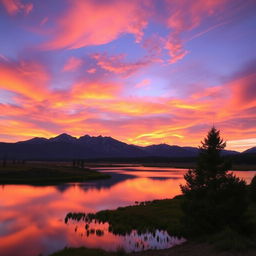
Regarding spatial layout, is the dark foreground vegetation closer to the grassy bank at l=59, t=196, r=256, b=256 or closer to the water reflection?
the grassy bank at l=59, t=196, r=256, b=256

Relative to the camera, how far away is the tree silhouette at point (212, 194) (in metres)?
26.9

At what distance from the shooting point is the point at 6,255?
26.3m

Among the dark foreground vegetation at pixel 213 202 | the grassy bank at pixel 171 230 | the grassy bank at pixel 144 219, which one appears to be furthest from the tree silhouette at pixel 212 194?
the grassy bank at pixel 144 219

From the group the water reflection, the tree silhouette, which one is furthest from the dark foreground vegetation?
the water reflection

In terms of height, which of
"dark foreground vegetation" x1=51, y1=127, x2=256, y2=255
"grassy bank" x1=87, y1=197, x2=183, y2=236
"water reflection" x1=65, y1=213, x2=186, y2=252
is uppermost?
"dark foreground vegetation" x1=51, y1=127, x2=256, y2=255

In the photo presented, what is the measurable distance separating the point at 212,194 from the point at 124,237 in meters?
11.7

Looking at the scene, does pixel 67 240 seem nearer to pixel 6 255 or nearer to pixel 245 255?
pixel 6 255

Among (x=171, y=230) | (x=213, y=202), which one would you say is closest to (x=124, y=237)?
(x=171, y=230)

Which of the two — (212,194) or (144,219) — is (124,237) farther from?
(212,194)

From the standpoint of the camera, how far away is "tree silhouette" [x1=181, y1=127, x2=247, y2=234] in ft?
88.3

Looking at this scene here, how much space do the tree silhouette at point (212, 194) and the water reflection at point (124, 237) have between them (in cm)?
363

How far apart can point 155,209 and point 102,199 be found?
19396mm

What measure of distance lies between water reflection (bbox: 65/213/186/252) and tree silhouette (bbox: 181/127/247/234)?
3.63 meters

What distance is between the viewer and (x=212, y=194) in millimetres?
27094
